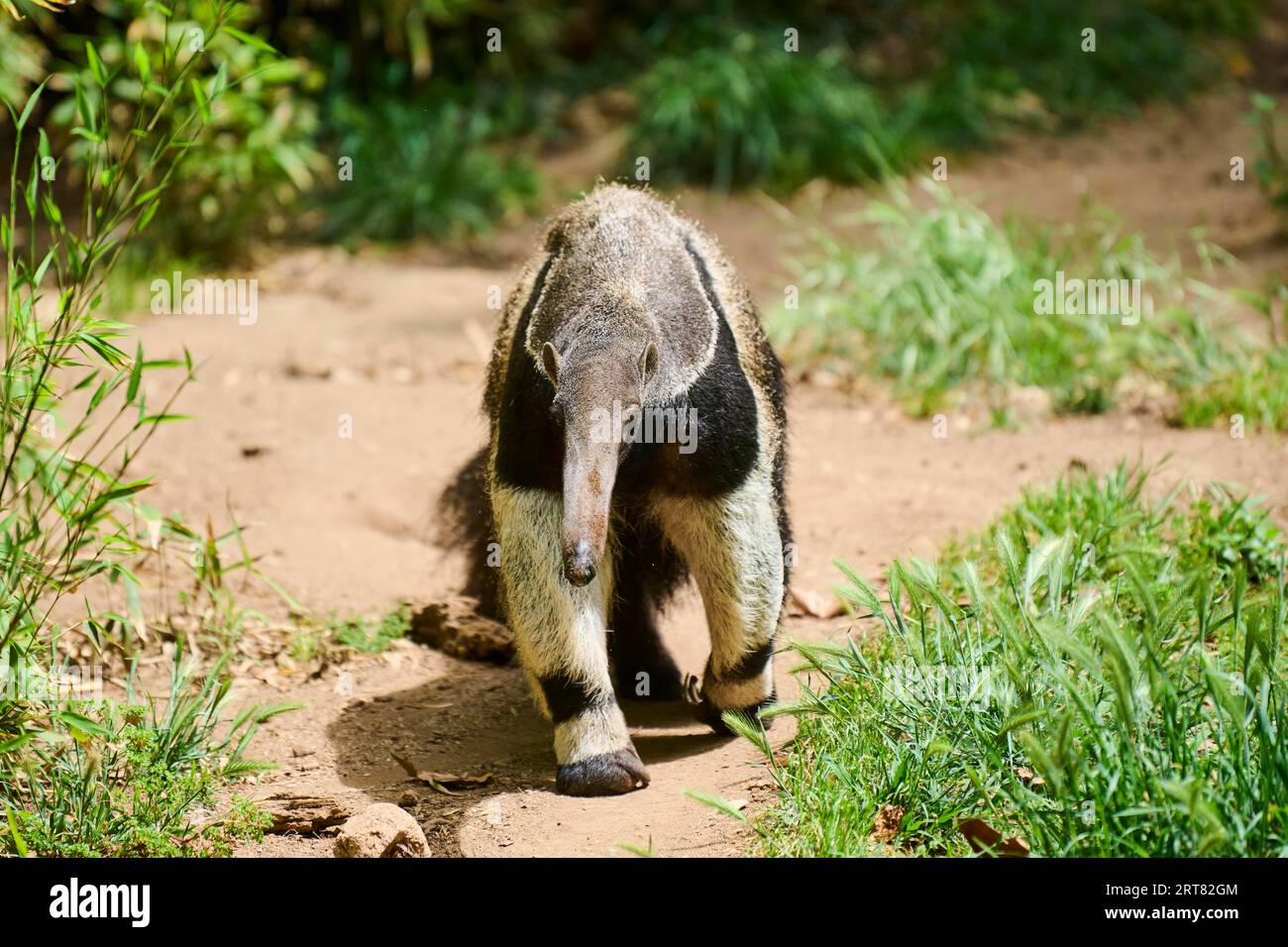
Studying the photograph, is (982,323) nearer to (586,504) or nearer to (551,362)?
(551,362)

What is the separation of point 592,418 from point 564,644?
0.89 meters

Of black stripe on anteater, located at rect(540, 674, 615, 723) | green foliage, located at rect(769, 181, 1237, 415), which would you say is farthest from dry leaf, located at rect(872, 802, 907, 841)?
green foliage, located at rect(769, 181, 1237, 415)

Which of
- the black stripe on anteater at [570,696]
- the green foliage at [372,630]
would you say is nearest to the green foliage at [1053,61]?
the green foliage at [372,630]

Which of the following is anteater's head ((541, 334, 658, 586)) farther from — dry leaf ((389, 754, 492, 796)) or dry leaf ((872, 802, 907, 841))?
dry leaf ((389, 754, 492, 796))

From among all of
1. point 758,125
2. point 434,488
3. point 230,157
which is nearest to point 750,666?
point 434,488

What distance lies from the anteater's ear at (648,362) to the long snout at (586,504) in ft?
0.99

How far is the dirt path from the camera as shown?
423cm

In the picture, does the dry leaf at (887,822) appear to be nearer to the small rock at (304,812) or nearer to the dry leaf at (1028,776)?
the dry leaf at (1028,776)

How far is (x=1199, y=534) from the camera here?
5.19 m

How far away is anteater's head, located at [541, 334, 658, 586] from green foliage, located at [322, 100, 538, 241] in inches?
329

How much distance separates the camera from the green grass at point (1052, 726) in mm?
3057

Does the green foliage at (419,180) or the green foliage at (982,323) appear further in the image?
the green foliage at (419,180)

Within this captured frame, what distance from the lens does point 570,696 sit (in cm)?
422
